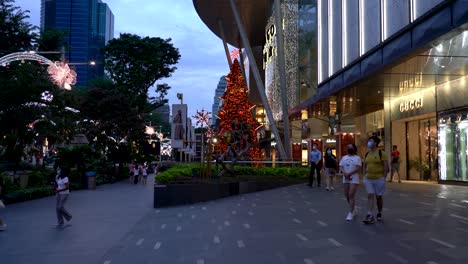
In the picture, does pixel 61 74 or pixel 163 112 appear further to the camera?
pixel 163 112

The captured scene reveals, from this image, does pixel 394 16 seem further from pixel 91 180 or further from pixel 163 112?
pixel 163 112

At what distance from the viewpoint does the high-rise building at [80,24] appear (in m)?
105

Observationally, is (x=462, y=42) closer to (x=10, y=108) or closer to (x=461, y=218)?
(x=461, y=218)

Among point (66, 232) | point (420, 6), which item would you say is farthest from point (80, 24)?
point (66, 232)

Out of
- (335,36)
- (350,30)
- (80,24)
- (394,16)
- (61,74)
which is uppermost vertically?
(80,24)

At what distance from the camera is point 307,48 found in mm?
35719

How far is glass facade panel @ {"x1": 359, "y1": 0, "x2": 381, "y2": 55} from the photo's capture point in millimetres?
20234

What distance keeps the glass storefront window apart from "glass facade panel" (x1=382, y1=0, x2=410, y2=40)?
447 centimetres

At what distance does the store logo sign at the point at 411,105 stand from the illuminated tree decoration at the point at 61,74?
15.6 meters

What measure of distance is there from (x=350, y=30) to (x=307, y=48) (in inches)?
468

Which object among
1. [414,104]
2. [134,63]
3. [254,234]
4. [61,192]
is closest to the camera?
[254,234]

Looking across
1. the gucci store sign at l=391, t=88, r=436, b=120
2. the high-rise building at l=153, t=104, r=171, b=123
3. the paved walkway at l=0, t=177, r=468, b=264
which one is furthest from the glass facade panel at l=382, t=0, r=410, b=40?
the high-rise building at l=153, t=104, r=171, b=123

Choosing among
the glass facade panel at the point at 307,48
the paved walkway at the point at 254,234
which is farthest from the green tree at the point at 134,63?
the paved walkway at the point at 254,234

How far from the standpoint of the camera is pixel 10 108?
23.8 metres
